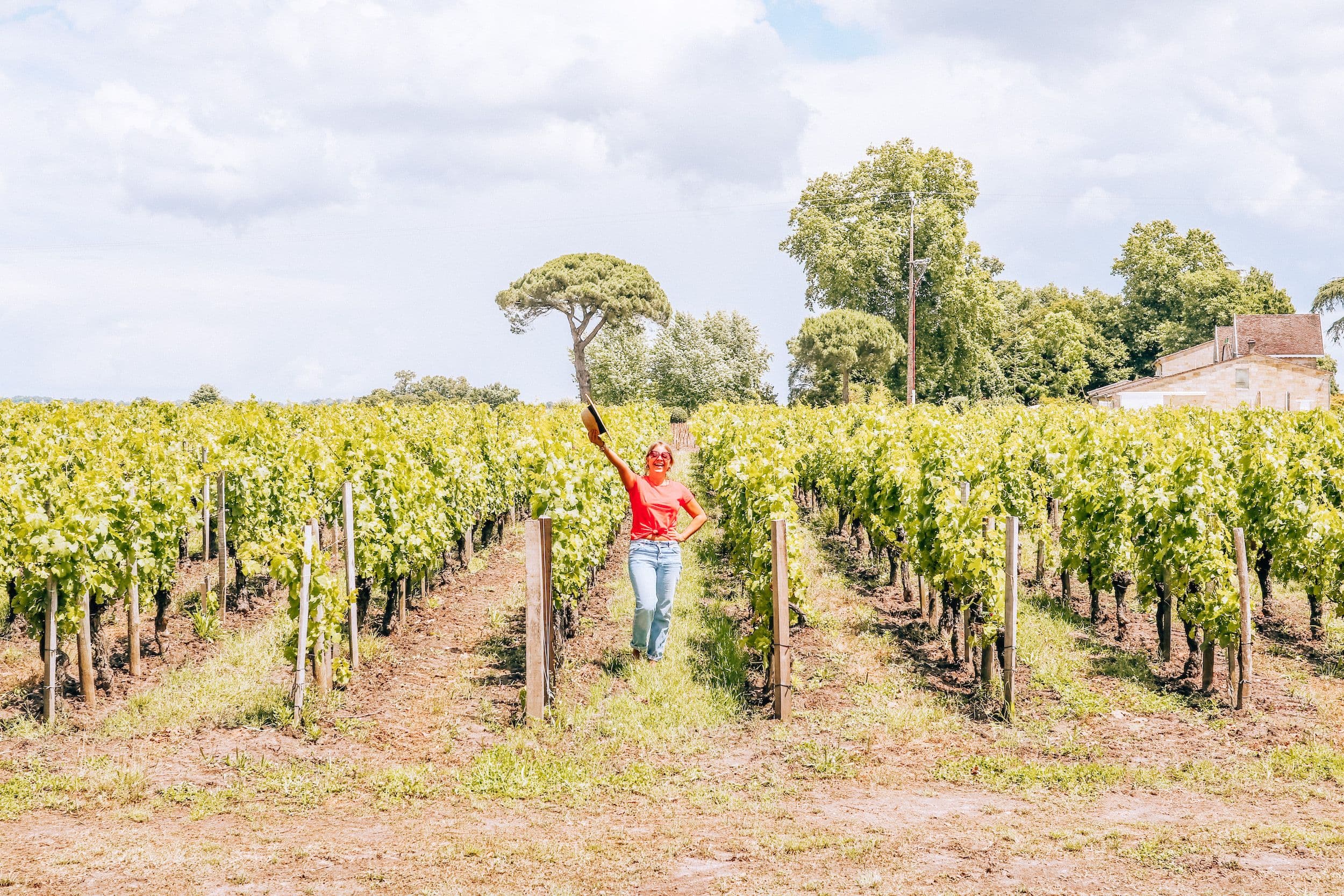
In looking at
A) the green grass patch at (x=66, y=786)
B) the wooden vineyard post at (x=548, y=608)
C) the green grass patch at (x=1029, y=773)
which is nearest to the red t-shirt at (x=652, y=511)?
the wooden vineyard post at (x=548, y=608)

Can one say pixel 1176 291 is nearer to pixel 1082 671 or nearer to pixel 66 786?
pixel 1082 671

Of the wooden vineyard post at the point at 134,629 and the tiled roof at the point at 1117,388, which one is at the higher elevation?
the tiled roof at the point at 1117,388

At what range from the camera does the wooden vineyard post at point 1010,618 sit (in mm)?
7516

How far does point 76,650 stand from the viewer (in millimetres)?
8836

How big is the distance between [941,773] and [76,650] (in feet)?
24.1

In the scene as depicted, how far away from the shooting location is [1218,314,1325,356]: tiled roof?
170ft

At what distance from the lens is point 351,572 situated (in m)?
8.59

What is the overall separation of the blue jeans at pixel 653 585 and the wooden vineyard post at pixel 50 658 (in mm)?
4155

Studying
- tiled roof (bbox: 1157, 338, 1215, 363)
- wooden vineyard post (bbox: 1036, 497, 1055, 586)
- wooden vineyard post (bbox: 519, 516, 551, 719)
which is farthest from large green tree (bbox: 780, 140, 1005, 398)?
wooden vineyard post (bbox: 519, 516, 551, 719)

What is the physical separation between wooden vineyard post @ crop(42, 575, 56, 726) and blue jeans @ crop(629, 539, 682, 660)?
4.16 metres

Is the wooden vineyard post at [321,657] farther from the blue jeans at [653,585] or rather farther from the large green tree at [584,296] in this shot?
the large green tree at [584,296]

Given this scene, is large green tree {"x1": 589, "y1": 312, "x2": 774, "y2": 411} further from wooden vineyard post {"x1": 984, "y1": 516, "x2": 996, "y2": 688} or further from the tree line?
wooden vineyard post {"x1": 984, "y1": 516, "x2": 996, "y2": 688}

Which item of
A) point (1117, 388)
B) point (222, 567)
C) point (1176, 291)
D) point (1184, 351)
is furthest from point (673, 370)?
point (222, 567)

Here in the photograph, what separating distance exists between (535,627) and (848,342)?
37888 mm
